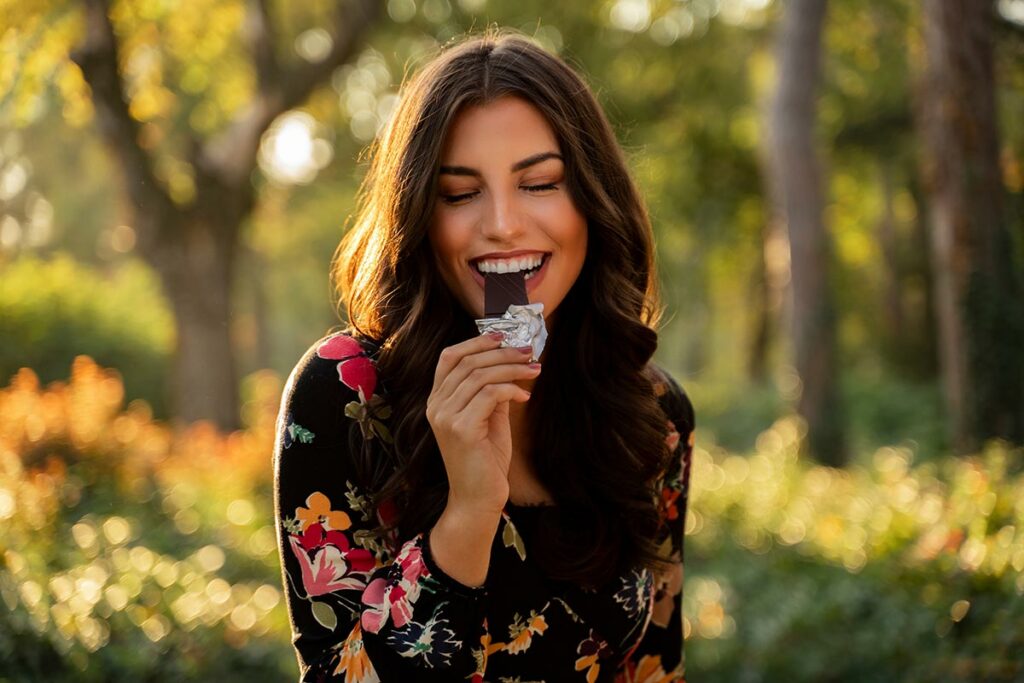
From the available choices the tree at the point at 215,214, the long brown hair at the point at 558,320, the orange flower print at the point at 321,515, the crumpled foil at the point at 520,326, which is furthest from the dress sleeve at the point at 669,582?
the tree at the point at 215,214

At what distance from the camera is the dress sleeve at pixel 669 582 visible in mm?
2656

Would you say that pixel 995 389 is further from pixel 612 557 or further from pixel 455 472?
pixel 455 472

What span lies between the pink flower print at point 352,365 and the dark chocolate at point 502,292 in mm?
301

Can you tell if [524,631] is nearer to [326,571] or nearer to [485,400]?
[326,571]

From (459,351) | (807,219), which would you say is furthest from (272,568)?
(807,219)

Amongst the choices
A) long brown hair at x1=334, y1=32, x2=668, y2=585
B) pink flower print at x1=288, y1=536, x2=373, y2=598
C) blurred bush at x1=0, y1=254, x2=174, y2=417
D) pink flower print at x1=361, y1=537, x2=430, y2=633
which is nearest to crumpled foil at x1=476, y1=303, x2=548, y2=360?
long brown hair at x1=334, y1=32, x2=668, y2=585

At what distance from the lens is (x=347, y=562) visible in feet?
6.99

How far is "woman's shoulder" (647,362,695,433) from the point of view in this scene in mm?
2719

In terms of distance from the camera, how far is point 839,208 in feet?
95.2

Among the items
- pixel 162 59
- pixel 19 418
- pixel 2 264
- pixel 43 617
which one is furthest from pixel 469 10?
pixel 43 617

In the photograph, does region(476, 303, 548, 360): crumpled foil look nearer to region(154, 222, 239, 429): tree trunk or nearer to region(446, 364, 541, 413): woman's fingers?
A: region(446, 364, 541, 413): woman's fingers

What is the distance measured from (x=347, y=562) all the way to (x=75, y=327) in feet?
53.4

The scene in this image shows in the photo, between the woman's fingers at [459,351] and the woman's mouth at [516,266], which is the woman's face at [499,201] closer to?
the woman's mouth at [516,266]

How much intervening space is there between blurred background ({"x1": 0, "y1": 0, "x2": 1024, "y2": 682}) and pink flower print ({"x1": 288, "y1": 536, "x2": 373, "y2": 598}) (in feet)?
3.79
